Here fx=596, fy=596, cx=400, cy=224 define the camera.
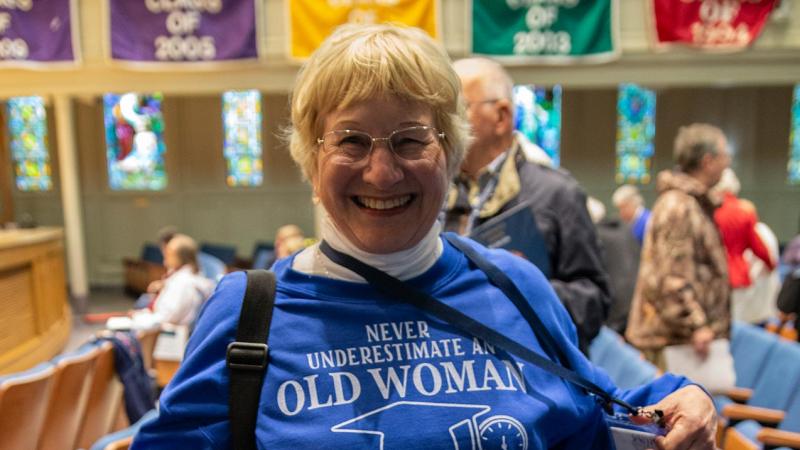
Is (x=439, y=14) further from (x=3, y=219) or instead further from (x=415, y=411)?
(x=3, y=219)

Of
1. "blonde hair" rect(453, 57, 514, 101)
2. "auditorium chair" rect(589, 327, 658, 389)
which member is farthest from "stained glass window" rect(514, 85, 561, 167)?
"blonde hair" rect(453, 57, 514, 101)

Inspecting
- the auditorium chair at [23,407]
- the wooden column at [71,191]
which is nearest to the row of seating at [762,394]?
the auditorium chair at [23,407]

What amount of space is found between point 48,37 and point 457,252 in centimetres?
724

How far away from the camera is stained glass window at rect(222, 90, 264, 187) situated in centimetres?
1168

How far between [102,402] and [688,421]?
3.17 meters

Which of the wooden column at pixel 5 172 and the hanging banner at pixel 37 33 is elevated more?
the hanging banner at pixel 37 33

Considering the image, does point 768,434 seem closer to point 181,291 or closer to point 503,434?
point 503,434

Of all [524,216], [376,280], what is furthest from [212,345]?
[524,216]

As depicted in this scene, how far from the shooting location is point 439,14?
22.3 ft

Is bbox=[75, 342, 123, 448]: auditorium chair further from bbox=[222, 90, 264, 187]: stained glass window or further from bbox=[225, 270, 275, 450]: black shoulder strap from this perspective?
bbox=[222, 90, 264, 187]: stained glass window

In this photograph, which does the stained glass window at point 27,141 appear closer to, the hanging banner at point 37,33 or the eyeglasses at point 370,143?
the hanging banner at point 37,33

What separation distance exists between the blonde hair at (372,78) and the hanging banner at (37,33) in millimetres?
6958

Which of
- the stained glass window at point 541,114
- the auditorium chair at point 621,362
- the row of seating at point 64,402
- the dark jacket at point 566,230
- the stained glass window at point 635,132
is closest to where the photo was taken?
the dark jacket at point 566,230

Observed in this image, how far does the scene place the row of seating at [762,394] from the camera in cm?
274
